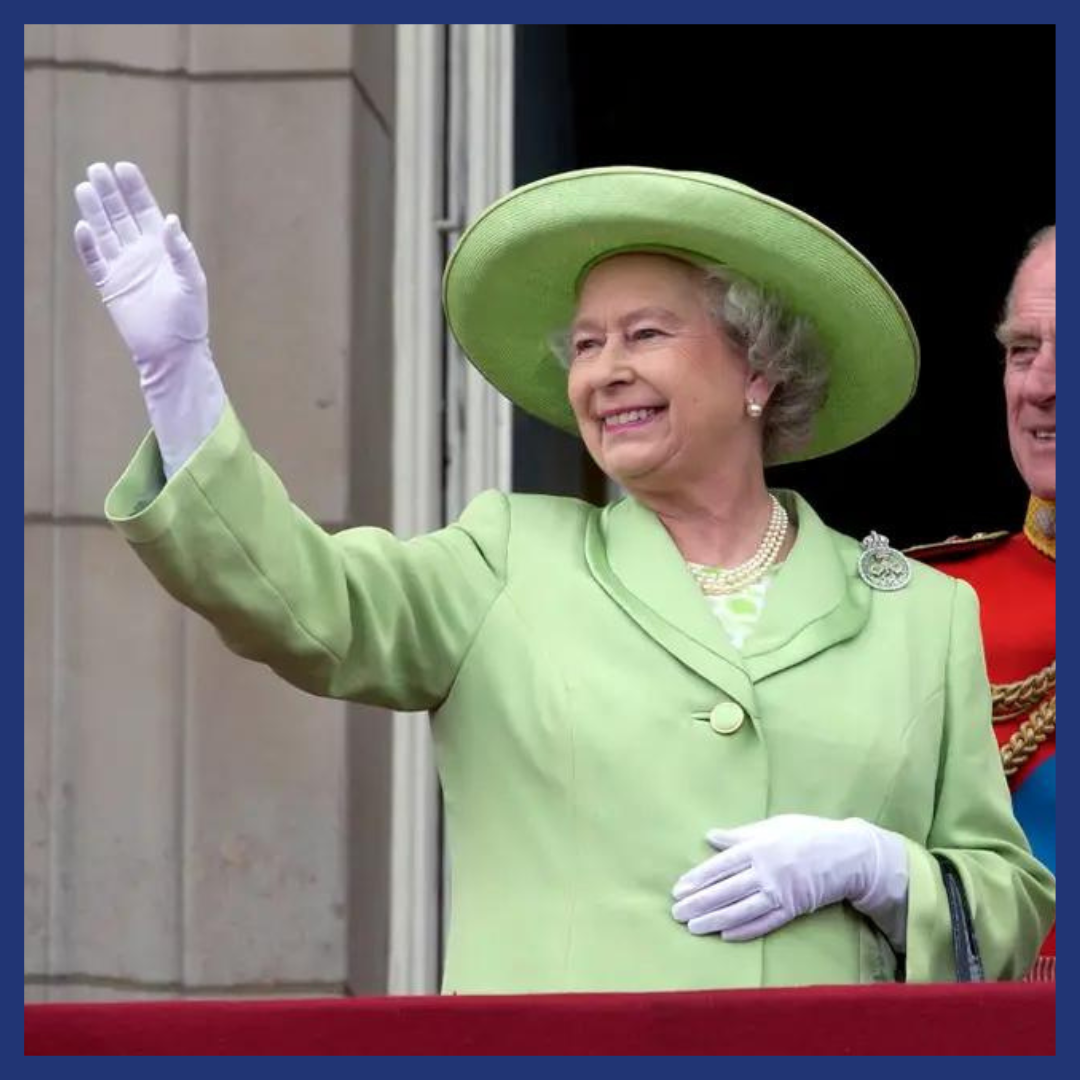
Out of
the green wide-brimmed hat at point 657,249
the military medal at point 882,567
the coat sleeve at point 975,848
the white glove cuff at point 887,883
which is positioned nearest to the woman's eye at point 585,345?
the green wide-brimmed hat at point 657,249

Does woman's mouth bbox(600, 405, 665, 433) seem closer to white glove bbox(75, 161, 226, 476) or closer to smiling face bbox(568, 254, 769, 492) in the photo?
smiling face bbox(568, 254, 769, 492)

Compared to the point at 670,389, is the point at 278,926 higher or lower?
lower

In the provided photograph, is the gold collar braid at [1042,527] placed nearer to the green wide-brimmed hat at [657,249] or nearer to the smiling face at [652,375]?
the green wide-brimmed hat at [657,249]

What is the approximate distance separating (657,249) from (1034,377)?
3.15ft

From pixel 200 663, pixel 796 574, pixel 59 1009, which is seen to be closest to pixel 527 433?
pixel 200 663

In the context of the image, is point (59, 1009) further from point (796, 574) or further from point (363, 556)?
point (796, 574)

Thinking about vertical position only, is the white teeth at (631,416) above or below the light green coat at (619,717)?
above

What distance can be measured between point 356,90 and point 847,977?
2523mm

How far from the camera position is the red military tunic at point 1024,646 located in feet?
18.2

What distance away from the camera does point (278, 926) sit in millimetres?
6605

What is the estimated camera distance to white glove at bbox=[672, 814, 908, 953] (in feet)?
15.4

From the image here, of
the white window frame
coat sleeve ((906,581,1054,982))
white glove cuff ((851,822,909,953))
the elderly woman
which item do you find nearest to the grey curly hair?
the elderly woman

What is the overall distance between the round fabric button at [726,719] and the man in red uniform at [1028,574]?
0.83m

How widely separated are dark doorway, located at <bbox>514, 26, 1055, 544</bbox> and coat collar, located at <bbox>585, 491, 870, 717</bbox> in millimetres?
3167
